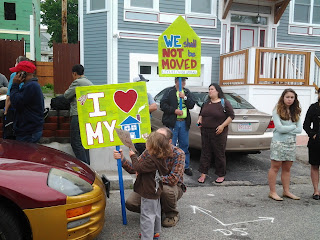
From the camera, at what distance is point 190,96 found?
226 inches

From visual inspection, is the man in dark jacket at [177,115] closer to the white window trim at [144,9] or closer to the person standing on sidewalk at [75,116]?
the person standing on sidewalk at [75,116]

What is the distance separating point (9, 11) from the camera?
67.3 feet

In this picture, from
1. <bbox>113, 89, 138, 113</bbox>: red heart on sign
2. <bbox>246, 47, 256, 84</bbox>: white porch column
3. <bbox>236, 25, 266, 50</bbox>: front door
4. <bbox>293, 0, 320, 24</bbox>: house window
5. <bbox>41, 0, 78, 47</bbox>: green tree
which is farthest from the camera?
<bbox>41, 0, 78, 47</bbox>: green tree

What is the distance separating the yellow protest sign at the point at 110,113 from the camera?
143 inches

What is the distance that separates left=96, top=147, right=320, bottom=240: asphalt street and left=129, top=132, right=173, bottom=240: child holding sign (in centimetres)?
41

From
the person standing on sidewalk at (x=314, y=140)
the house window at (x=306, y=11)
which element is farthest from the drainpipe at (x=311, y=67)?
the person standing on sidewalk at (x=314, y=140)

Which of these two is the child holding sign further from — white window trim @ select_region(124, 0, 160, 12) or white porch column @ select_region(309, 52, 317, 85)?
white porch column @ select_region(309, 52, 317, 85)

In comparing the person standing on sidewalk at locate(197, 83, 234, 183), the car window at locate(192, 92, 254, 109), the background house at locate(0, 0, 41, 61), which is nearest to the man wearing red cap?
the person standing on sidewalk at locate(197, 83, 234, 183)

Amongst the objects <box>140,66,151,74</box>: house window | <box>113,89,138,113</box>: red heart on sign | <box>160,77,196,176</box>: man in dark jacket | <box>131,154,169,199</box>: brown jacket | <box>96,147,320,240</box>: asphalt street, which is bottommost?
<box>96,147,320,240</box>: asphalt street

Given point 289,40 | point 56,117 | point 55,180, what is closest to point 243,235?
point 55,180

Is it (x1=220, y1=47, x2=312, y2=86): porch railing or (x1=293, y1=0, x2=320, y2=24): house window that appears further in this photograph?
(x1=293, y1=0, x2=320, y2=24): house window

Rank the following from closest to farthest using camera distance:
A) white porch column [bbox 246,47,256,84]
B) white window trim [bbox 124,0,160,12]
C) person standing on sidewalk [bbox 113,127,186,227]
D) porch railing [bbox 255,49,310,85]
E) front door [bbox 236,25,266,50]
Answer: person standing on sidewalk [bbox 113,127,186,227] < white porch column [bbox 246,47,256,84] < porch railing [bbox 255,49,310,85] < white window trim [bbox 124,0,160,12] < front door [bbox 236,25,266,50]

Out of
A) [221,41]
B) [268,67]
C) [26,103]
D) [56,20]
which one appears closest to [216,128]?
[26,103]

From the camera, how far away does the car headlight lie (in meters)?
2.75
